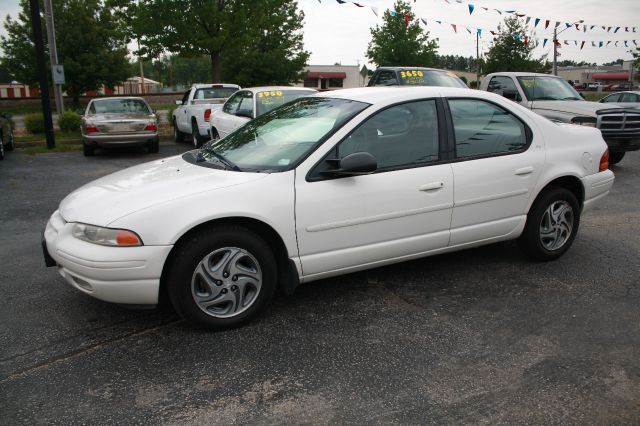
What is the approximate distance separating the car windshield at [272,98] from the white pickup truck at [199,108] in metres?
2.73

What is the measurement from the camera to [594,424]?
2688 millimetres

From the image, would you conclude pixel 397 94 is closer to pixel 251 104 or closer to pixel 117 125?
pixel 251 104

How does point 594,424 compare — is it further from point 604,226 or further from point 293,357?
point 604,226

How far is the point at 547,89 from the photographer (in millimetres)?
11648

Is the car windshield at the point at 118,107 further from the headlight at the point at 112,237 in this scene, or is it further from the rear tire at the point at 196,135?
the headlight at the point at 112,237

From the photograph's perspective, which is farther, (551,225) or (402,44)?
(402,44)

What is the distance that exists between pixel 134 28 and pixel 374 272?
18201 mm

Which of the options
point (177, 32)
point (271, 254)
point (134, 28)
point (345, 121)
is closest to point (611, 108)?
point (345, 121)

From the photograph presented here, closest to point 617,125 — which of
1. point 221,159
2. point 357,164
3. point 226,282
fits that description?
point 357,164

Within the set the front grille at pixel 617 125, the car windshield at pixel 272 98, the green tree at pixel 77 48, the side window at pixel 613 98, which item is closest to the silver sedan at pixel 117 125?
the car windshield at pixel 272 98

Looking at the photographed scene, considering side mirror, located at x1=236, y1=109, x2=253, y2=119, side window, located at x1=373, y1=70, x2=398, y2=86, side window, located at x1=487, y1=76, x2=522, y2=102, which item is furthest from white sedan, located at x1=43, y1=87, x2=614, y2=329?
side window, located at x1=373, y1=70, x2=398, y2=86

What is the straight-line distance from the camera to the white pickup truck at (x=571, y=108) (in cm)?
1032

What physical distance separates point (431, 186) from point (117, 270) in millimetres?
2297

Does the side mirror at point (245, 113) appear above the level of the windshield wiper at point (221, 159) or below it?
above
